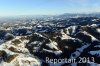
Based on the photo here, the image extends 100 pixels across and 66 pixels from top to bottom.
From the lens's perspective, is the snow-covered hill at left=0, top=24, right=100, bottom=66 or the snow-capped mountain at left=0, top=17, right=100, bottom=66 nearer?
the snow-capped mountain at left=0, top=17, right=100, bottom=66

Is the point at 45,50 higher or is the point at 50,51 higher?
the point at 45,50

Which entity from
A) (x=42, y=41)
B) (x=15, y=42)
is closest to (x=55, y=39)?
(x=42, y=41)

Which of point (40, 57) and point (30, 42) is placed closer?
point (40, 57)

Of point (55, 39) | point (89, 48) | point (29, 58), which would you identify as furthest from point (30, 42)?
point (89, 48)

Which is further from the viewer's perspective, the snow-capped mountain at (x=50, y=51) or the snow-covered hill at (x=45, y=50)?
the snow-covered hill at (x=45, y=50)

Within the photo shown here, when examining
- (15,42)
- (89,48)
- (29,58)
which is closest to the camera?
(29,58)

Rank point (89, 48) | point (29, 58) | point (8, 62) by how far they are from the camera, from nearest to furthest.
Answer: point (8, 62), point (29, 58), point (89, 48)

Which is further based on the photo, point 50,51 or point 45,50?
point 45,50

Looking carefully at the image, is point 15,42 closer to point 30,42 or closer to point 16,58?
point 30,42

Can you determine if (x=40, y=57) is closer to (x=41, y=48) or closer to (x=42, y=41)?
(x=41, y=48)
